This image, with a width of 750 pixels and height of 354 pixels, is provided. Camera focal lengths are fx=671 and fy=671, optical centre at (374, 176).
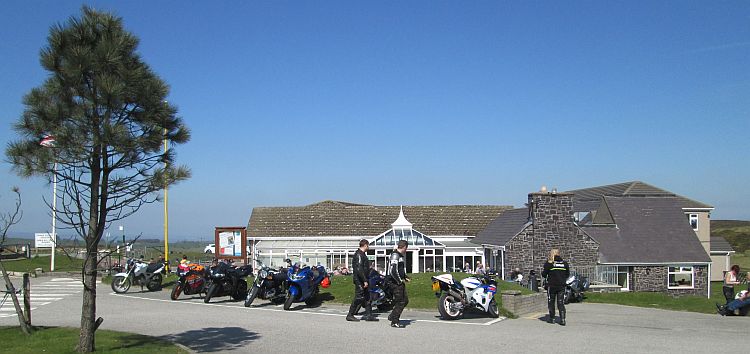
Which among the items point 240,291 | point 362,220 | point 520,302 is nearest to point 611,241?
point 362,220

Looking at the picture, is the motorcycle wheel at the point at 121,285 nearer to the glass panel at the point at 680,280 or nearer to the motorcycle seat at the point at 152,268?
the motorcycle seat at the point at 152,268

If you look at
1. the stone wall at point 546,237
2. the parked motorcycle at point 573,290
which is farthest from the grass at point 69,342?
the stone wall at point 546,237

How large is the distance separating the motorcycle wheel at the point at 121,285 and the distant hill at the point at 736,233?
63837 mm

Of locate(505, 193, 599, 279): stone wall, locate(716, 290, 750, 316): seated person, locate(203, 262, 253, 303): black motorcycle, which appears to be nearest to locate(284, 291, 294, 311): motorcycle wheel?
locate(203, 262, 253, 303): black motorcycle

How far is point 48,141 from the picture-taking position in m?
9.40

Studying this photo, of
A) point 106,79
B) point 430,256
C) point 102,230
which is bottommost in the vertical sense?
point 430,256

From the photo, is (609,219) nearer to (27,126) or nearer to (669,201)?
(669,201)

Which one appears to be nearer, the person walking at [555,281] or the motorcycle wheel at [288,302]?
the person walking at [555,281]

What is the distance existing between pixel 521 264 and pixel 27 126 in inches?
912

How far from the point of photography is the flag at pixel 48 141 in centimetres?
932

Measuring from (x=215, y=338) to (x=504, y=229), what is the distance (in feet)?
76.7

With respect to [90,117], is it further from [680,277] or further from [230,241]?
[680,277]

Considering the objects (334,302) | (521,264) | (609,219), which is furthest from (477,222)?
(334,302)

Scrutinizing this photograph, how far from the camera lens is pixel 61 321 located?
1421 cm
